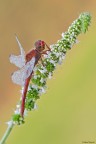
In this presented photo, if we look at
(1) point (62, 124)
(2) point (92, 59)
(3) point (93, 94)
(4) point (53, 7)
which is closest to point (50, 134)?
(1) point (62, 124)

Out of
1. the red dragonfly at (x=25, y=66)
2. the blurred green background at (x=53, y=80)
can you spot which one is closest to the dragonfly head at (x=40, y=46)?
the red dragonfly at (x=25, y=66)

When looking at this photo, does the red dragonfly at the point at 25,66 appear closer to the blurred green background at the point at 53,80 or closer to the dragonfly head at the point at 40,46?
the dragonfly head at the point at 40,46

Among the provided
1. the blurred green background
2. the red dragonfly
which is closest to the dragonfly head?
the red dragonfly

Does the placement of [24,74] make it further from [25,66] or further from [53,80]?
[53,80]

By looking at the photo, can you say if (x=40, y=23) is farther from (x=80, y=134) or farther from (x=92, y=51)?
(x=80, y=134)

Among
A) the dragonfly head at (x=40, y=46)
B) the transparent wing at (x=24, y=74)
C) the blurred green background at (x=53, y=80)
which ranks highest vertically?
the blurred green background at (x=53, y=80)

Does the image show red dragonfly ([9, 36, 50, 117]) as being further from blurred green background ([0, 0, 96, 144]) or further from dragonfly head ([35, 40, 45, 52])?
blurred green background ([0, 0, 96, 144])

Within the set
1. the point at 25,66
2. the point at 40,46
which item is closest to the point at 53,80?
the point at 40,46
